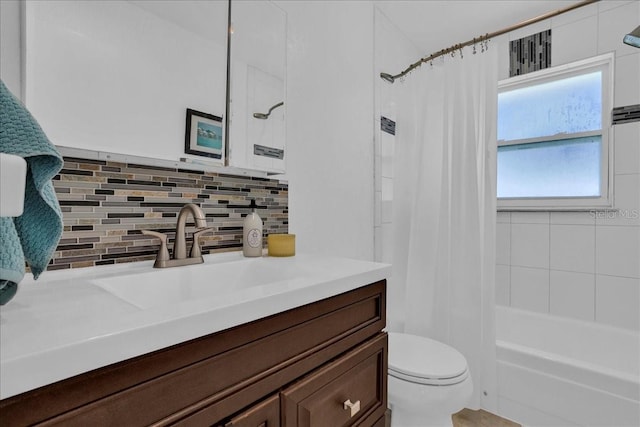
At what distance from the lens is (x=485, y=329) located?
1.74m

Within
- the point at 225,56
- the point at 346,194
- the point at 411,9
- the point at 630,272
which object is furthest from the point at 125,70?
the point at 630,272

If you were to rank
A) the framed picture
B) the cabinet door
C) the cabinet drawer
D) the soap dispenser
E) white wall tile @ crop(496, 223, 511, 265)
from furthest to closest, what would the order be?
1. white wall tile @ crop(496, 223, 511, 265)
2. the soap dispenser
3. the framed picture
4. the cabinet drawer
5. the cabinet door

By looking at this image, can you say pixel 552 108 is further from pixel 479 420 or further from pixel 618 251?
pixel 479 420

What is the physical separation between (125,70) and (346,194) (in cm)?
116

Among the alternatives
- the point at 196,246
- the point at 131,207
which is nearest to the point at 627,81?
the point at 196,246

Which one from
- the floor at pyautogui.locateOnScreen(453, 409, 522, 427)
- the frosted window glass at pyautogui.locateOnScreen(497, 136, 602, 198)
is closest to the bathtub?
the floor at pyautogui.locateOnScreen(453, 409, 522, 427)

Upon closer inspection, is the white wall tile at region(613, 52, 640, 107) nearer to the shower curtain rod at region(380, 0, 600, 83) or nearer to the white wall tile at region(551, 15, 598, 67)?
the white wall tile at region(551, 15, 598, 67)

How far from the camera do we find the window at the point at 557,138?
7.18ft

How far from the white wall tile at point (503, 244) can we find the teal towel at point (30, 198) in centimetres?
270

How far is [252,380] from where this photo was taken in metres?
0.64

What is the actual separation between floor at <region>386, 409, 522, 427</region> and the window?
1.41m

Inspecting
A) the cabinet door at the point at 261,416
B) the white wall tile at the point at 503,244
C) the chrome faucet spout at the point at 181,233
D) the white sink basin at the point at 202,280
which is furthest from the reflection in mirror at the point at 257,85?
the white wall tile at the point at 503,244

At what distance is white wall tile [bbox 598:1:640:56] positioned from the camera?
6.72 feet

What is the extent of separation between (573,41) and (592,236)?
4.26 ft
